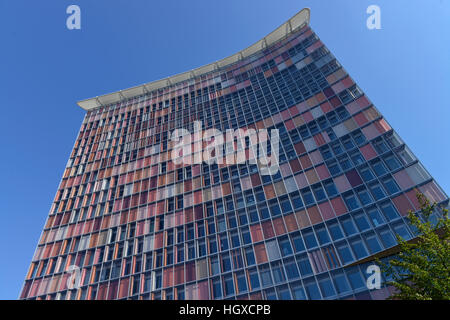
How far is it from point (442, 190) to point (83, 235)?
39074mm

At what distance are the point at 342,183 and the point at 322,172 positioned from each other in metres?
2.56

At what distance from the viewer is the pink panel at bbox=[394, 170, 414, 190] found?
2581 cm

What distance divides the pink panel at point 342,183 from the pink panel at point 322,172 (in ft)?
3.34

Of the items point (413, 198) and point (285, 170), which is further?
point (285, 170)

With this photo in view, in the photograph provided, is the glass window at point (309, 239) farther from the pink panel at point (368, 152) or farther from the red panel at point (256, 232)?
the pink panel at point (368, 152)

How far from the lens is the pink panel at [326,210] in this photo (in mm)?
27638

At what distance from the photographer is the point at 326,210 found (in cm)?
2812

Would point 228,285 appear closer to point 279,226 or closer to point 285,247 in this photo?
point 285,247

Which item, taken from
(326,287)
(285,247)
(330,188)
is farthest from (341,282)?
(330,188)

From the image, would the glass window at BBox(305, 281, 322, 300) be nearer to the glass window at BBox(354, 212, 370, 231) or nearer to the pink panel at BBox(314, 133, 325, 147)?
the glass window at BBox(354, 212, 370, 231)

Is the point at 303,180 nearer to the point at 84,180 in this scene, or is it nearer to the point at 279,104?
the point at 279,104

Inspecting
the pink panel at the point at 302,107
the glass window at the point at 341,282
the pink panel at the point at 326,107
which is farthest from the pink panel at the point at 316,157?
the glass window at the point at 341,282

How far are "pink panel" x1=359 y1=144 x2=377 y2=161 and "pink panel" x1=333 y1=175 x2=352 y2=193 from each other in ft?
10.7

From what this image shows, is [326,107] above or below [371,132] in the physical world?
above
